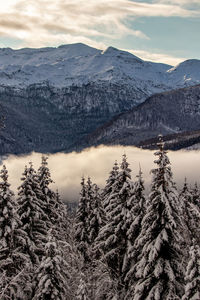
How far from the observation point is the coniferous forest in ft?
73.4

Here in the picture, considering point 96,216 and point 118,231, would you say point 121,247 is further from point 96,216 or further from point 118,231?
point 96,216

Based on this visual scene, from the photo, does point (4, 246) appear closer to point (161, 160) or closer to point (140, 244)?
point (140, 244)

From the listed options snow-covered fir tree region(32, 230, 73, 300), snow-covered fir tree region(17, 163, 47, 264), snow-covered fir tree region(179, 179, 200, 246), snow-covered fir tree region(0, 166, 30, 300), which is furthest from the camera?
snow-covered fir tree region(17, 163, 47, 264)

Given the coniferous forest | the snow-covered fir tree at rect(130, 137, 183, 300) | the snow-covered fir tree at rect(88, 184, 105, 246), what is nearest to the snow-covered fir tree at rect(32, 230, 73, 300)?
the coniferous forest

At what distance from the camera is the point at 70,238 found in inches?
2063

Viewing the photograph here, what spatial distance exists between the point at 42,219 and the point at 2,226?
701 centimetres

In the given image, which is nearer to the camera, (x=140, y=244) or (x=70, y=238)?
(x=140, y=244)

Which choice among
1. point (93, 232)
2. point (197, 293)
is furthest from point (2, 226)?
point (93, 232)

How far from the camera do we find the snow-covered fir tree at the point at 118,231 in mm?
28484

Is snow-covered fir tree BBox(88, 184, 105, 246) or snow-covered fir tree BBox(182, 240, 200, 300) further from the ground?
snow-covered fir tree BBox(182, 240, 200, 300)

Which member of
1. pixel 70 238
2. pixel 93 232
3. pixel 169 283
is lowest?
pixel 70 238

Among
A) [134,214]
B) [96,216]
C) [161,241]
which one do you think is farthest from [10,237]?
[96,216]

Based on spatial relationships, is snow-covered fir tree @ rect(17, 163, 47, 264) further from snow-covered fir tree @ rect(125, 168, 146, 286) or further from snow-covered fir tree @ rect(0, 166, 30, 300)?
snow-covered fir tree @ rect(125, 168, 146, 286)

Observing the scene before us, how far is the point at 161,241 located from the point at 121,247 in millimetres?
7251
